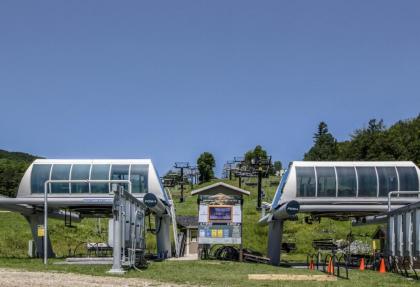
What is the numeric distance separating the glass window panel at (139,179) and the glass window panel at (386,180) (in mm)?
12626

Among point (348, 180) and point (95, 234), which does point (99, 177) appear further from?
point (95, 234)

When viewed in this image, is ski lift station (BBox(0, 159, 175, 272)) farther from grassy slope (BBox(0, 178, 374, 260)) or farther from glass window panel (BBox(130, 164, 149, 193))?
grassy slope (BBox(0, 178, 374, 260))

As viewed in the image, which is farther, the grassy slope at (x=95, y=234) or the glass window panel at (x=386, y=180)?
the grassy slope at (x=95, y=234)

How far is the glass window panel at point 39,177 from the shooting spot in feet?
124

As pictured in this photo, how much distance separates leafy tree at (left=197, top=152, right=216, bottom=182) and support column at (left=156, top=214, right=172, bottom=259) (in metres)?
101

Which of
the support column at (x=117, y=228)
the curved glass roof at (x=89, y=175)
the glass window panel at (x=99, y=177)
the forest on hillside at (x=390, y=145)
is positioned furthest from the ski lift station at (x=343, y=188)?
the forest on hillside at (x=390, y=145)

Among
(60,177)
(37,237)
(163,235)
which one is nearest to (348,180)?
(163,235)

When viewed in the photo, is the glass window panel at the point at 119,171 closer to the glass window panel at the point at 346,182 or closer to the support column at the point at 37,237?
the support column at the point at 37,237

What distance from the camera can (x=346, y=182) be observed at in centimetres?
3612

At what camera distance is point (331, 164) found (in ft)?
120

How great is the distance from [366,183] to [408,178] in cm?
235

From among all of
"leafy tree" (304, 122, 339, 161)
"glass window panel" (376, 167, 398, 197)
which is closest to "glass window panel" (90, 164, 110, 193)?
"glass window panel" (376, 167, 398, 197)

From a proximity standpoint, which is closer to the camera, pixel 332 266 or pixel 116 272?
pixel 116 272

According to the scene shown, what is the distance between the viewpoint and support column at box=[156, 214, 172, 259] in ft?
133
